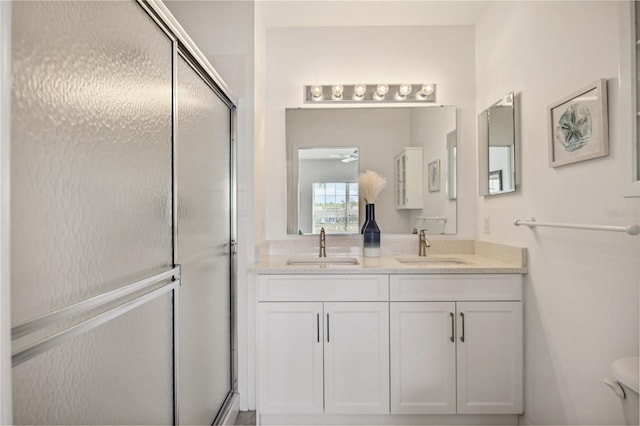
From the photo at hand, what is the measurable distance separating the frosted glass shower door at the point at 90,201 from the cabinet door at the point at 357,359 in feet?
2.87

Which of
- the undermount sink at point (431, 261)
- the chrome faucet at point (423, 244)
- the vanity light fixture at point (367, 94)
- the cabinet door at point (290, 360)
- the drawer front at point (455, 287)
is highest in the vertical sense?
the vanity light fixture at point (367, 94)

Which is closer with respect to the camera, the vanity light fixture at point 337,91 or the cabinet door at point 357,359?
the cabinet door at point 357,359

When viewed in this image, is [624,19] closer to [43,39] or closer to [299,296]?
[43,39]

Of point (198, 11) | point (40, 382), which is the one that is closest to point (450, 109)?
point (198, 11)

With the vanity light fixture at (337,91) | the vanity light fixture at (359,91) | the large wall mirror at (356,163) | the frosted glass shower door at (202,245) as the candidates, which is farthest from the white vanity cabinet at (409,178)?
the frosted glass shower door at (202,245)

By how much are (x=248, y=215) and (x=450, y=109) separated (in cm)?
156

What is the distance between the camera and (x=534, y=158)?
1737mm

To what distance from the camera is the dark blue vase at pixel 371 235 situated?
2.32m

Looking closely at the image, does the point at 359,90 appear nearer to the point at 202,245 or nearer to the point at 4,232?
the point at 202,245

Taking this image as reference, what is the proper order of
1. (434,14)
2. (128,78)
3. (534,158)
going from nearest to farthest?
(128,78) < (534,158) < (434,14)

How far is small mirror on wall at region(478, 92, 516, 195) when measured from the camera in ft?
6.35

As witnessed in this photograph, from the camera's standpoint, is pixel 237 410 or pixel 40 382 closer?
pixel 40 382

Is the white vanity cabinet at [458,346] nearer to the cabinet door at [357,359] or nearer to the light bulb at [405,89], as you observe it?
the cabinet door at [357,359]

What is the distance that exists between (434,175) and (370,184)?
1.49 ft
